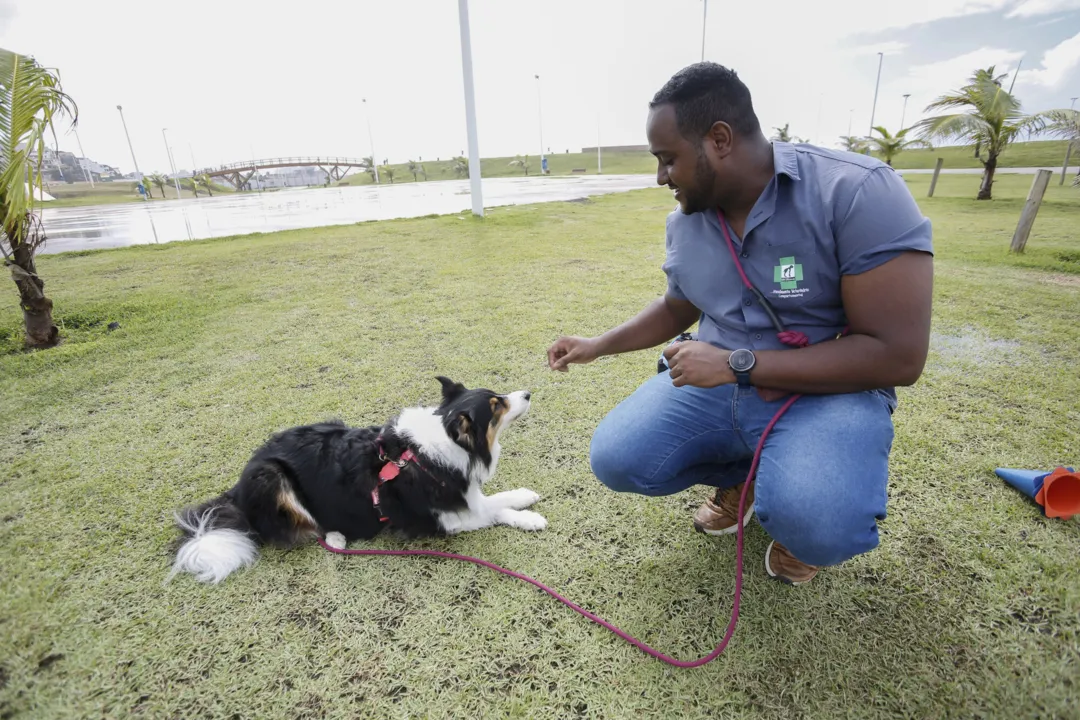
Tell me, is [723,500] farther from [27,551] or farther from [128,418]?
[128,418]

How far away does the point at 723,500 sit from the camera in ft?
Result: 7.11

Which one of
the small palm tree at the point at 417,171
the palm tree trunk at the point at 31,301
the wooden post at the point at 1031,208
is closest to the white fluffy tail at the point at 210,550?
the palm tree trunk at the point at 31,301

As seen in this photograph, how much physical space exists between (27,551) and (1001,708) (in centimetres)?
380

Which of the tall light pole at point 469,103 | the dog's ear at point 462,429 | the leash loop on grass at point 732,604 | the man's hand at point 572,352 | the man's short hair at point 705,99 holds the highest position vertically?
the tall light pole at point 469,103

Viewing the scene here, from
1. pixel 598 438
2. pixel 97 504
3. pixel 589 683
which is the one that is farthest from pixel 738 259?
pixel 97 504

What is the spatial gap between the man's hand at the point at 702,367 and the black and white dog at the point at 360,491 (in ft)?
3.24

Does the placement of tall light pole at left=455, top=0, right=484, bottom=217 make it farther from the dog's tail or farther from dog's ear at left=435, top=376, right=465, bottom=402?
the dog's tail

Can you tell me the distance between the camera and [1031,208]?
648cm

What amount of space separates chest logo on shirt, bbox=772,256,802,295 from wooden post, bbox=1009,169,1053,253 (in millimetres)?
7507

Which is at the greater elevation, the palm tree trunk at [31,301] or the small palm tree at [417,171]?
the small palm tree at [417,171]

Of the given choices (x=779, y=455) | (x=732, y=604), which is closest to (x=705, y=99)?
(x=779, y=455)

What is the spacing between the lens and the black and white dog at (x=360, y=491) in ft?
7.13

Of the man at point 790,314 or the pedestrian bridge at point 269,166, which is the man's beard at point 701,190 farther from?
the pedestrian bridge at point 269,166

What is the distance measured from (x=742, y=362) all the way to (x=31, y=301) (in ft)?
20.2
